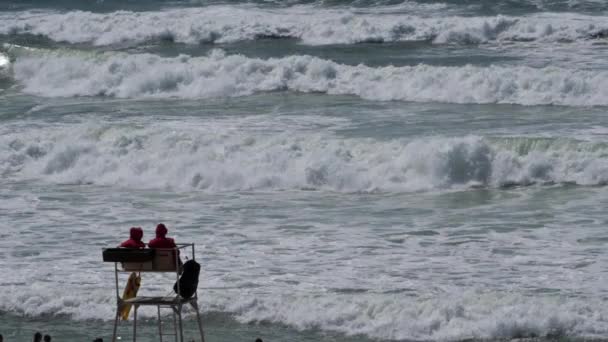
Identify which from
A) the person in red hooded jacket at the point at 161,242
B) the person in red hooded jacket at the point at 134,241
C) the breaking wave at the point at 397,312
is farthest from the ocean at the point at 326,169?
the person in red hooded jacket at the point at 161,242

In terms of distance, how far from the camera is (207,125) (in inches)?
1120

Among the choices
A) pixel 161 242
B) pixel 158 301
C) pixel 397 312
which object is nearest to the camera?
pixel 158 301

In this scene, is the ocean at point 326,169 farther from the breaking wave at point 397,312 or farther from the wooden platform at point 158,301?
the wooden platform at point 158,301

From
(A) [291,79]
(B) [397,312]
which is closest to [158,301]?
(B) [397,312]

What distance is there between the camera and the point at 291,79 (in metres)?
33.8

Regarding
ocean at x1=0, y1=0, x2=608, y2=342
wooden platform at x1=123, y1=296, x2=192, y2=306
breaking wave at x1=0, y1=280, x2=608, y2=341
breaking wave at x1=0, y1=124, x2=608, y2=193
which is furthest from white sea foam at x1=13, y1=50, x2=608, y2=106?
wooden platform at x1=123, y1=296, x2=192, y2=306

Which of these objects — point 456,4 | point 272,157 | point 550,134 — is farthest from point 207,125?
point 456,4

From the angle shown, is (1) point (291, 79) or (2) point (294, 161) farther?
(1) point (291, 79)

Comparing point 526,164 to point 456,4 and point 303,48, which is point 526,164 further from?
point 456,4

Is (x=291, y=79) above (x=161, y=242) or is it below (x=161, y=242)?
below

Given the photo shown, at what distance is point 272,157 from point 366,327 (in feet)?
31.6

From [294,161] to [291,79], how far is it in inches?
358

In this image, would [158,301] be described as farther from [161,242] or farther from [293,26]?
[293,26]

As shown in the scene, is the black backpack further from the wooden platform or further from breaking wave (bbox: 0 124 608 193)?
breaking wave (bbox: 0 124 608 193)
